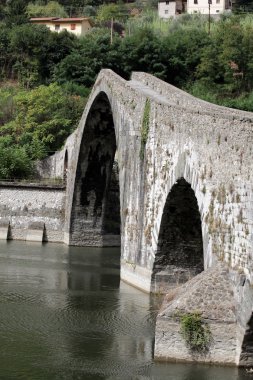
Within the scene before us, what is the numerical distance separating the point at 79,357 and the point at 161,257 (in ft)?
23.8

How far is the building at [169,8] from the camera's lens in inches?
3807

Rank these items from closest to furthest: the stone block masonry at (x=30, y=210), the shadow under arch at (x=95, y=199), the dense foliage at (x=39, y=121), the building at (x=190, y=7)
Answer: the shadow under arch at (x=95, y=199), the stone block masonry at (x=30, y=210), the dense foliage at (x=39, y=121), the building at (x=190, y=7)

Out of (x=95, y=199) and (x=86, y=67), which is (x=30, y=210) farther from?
(x=86, y=67)

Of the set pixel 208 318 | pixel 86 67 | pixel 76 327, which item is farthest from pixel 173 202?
pixel 86 67

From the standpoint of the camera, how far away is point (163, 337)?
17.0 metres

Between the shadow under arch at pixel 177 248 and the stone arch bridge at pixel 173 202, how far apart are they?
29 millimetres

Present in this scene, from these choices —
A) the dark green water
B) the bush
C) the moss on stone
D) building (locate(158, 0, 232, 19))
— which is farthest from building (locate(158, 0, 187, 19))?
the bush

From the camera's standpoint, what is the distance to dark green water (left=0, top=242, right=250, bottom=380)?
16906 mm

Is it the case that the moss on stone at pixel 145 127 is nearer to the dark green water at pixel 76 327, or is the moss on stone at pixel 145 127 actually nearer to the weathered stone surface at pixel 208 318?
the dark green water at pixel 76 327

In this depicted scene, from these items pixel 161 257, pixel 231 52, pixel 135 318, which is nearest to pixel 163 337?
pixel 135 318

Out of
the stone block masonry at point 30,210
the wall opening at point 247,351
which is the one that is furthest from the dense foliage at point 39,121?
the wall opening at point 247,351

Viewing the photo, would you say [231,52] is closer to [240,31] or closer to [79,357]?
[240,31]

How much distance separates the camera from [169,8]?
3824 inches

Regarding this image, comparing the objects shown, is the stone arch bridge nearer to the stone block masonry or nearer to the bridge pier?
the bridge pier
